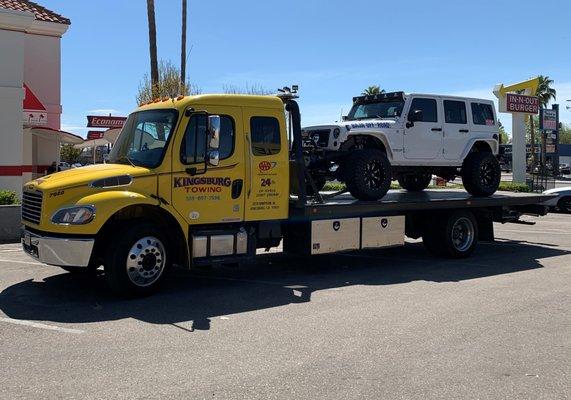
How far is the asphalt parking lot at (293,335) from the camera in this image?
465cm

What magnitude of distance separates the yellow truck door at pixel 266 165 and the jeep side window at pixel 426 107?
145 inches

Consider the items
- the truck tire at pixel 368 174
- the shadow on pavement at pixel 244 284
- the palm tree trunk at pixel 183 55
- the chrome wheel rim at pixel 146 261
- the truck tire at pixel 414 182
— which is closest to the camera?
the shadow on pavement at pixel 244 284

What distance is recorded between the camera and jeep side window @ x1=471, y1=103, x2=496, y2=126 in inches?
480

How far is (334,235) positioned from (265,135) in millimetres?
2071

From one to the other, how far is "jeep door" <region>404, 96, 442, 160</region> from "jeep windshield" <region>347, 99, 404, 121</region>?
0.76ft

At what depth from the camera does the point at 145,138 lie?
805cm

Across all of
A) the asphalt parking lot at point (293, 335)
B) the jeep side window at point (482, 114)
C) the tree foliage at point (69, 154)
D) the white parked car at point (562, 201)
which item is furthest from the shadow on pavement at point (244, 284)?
the tree foliage at point (69, 154)

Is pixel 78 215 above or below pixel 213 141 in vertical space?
below

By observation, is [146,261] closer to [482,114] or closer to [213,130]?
[213,130]

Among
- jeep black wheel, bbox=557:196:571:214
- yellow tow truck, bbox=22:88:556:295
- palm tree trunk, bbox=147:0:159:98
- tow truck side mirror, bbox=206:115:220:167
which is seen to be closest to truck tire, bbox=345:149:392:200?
yellow tow truck, bbox=22:88:556:295

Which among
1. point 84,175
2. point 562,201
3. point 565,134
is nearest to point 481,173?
point 84,175

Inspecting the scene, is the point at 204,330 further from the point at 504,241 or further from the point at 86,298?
the point at 504,241

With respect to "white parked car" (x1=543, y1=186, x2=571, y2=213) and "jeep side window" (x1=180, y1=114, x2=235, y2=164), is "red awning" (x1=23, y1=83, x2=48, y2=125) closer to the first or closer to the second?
"jeep side window" (x1=180, y1=114, x2=235, y2=164)

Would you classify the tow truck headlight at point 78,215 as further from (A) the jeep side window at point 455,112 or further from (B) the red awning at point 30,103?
(B) the red awning at point 30,103
